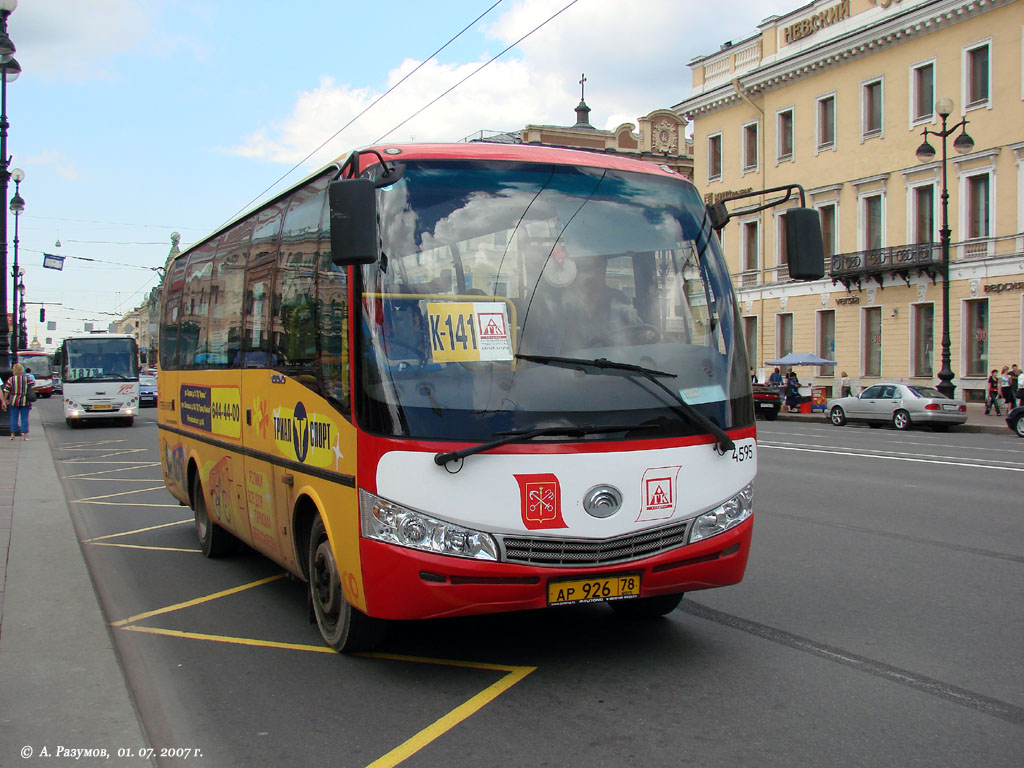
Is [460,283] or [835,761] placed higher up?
[460,283]

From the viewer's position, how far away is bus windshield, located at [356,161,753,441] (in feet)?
15.4

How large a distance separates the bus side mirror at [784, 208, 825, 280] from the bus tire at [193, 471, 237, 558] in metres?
5.04

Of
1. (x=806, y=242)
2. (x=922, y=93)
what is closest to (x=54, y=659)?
(x=806, y=242)

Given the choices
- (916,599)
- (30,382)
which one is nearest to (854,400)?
(30,382)

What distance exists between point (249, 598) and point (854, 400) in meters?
25.9

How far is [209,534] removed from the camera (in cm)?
841

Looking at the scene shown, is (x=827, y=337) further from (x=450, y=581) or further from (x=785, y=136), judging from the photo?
(x=450, y=581)

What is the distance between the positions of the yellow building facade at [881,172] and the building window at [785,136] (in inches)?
1.8

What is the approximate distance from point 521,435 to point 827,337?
3856 centimetres

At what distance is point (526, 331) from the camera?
4820 mm

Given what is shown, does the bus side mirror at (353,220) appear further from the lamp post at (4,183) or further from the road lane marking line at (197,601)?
the lamp post at (4,183)

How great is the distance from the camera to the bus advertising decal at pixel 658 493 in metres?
4.83

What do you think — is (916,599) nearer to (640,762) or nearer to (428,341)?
(640,762)

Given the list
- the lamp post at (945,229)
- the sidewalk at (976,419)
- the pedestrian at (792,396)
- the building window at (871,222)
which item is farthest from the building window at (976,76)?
the pedestrian at (792,396)
